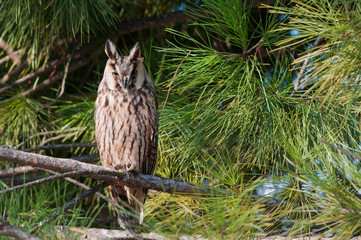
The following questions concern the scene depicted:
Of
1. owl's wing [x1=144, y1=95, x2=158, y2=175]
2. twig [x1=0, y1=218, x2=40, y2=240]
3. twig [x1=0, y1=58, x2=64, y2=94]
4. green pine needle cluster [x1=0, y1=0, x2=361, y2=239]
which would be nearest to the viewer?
twig [x1=0, y1=218, x2=40, y2=240]

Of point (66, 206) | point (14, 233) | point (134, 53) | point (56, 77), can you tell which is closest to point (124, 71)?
point (134, 53)

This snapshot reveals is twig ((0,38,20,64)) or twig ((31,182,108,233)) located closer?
twig ((31,182,108,233))

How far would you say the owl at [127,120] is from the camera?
1765 mm

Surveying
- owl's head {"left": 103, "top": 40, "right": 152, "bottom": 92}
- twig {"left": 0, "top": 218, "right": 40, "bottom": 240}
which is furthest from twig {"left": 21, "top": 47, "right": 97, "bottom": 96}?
twig {"left": 0, "top": 218, "right": 40, "bottom": 240}

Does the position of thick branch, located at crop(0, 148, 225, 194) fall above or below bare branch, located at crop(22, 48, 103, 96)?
below

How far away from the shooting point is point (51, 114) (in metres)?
2.29

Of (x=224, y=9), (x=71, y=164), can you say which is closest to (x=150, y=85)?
(x=224, y=9)

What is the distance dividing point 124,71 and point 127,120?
0.20m

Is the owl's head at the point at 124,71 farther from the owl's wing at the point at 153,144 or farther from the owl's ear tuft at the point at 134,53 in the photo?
the owl's wing at the point at 153,144

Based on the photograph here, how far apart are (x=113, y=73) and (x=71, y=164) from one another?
74 cm

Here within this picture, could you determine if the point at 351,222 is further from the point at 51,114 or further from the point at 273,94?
the point at 51,114

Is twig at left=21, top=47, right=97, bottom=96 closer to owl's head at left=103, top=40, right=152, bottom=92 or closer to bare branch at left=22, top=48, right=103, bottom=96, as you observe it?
bare branch at left=22, top=48, right=103, bottom=96

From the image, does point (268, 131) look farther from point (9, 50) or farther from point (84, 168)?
point (9, 50)

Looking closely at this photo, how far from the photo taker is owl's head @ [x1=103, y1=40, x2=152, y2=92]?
69.4 inches
